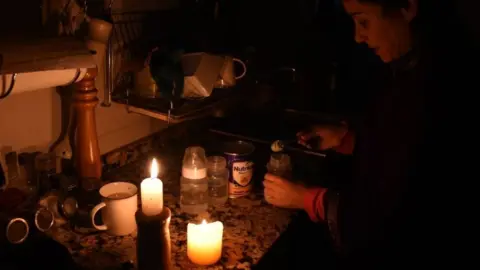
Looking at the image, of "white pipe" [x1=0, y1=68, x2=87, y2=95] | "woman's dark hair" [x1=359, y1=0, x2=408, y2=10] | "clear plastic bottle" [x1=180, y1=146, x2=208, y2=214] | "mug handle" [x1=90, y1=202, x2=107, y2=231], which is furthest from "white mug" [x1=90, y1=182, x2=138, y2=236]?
"woman's dark hair" [x1=359, y1=0, x2=408, y2=10]

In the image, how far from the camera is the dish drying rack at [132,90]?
137 cm

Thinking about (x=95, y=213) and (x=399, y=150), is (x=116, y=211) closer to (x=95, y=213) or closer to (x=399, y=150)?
(x=95, y=213)

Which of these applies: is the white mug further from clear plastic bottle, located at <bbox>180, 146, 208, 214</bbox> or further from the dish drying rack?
the dish drying rack

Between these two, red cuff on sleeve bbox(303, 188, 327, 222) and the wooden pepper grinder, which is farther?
red cuff on sleeve bbox(303, 188, 327, 222)

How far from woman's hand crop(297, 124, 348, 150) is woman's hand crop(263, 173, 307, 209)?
27cm

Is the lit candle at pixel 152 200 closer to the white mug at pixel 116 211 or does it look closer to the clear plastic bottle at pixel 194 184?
the white mug at pixel 116 211

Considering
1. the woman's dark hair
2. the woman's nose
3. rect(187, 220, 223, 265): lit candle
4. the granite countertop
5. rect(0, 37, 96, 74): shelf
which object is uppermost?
the woman's dark hair

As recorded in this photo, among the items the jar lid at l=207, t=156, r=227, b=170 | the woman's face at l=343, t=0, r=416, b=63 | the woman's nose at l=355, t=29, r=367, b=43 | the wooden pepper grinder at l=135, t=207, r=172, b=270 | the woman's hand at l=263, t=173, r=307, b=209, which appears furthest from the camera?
the jar lid at l=207, t=156, r=227, b=170

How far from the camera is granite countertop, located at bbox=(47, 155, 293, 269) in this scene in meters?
1.04

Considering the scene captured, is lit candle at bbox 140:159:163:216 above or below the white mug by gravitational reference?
above

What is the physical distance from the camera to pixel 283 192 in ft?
4.11

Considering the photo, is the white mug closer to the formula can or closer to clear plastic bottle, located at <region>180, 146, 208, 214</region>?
clear plastic bottle, located at <region>180, 146, 208, 214</region>

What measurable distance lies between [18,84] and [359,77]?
196 centimetres

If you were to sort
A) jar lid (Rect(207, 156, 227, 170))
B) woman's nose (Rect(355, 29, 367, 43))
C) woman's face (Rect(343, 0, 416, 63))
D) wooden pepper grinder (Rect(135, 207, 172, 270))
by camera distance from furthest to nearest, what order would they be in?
1. jar lid (Rect(207, 156, 227, 170))
2. woman's nose (Rect(355, 29, 367, 43))
3. woman's face (Rect(343, 0, 416, 63))
4. wooden pepper grinder (Rect(135, 207, 172, 270))
